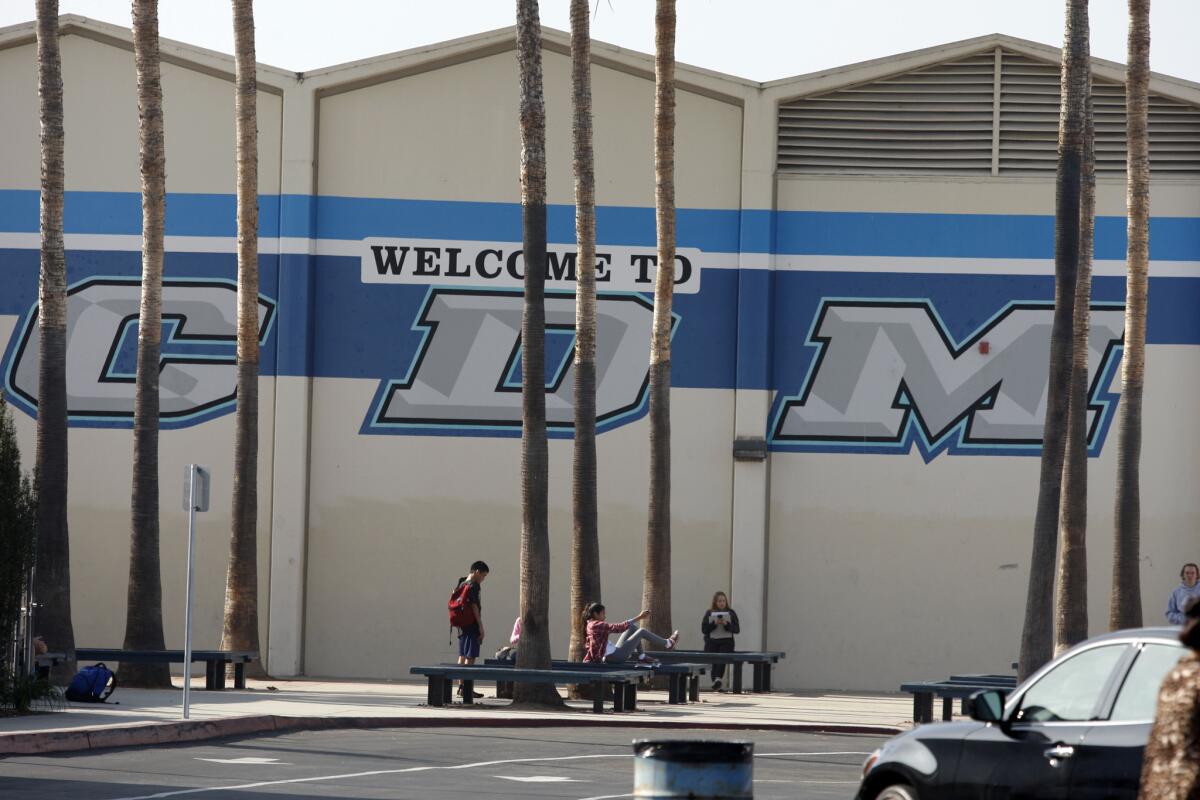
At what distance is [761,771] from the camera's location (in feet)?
53.1

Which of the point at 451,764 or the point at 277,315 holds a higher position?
the point at 277,315

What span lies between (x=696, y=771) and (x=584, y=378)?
16.4 m

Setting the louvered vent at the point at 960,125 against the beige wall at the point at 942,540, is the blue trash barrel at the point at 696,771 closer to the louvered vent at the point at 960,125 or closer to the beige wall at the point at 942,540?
the beige wall at the point at 942,540

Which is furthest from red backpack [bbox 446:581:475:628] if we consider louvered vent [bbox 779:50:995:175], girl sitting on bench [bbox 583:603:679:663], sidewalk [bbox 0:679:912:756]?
louvered vent [bbox 779:50:995:175]

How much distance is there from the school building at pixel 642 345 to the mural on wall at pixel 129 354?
0.19 ft

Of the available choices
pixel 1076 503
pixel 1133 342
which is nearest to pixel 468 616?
pixel 1076 503

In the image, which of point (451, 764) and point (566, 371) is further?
point (566, 371)

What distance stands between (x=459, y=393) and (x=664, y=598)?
509 centimetres

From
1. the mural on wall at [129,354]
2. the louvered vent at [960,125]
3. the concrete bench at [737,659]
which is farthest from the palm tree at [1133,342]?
the mural on wall at [129,354]

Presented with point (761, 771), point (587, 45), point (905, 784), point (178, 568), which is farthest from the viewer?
point (178, 568)

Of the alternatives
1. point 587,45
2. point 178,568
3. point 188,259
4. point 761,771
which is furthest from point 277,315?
point 761,771

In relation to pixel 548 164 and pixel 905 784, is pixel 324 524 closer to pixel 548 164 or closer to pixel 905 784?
pixel 548 164

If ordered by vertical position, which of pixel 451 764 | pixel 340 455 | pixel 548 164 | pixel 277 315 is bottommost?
pixel 451 764

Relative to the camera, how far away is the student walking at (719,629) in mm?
28359
